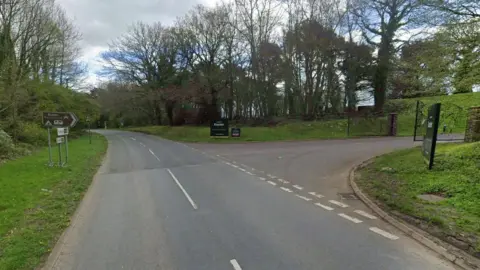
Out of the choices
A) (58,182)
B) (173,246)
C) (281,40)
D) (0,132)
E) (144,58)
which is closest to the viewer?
(173,246)

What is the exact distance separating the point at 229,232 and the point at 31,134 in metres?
22.9

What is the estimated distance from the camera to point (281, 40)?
3444 centimetres

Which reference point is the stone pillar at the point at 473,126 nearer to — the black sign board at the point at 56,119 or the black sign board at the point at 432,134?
the black sign board at the point at 432,134

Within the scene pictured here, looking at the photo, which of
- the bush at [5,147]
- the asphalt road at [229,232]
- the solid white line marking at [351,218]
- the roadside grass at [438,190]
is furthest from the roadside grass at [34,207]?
the roadside grass at [438,190]

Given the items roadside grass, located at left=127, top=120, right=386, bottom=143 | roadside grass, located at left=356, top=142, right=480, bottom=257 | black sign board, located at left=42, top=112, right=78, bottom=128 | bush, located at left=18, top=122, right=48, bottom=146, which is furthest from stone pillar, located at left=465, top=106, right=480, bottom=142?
bush, located at left=18, top=122, right=48, bottom=146

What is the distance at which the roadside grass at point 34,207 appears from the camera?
4.64m

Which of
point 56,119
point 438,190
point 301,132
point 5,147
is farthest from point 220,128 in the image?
point 438,190

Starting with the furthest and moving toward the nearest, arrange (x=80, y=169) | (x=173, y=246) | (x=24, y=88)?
(x=24, y=88) → (x=80, y=169) → (x=173, y=246)

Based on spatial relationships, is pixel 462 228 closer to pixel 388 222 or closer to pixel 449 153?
pixel 388 222

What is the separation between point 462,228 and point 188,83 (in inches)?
1479

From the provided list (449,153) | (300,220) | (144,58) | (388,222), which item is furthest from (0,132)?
(144,58)

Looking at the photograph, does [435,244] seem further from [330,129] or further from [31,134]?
[330,129]

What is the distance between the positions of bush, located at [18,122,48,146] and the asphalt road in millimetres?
16189

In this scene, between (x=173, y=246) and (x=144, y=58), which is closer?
(x=173, y=246)
